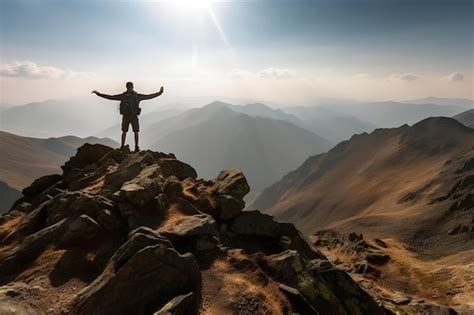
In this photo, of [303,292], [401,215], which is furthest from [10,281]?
[401,215]

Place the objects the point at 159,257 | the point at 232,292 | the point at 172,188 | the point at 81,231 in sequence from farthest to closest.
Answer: the point at 172,188 → the point at 81,231 → the point at 232,292 → the point at 159,257

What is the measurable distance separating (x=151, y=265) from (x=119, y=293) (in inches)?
62.7

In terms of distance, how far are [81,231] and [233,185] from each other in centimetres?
1054

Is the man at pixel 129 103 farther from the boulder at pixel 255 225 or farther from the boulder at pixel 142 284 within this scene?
the boulder at pixel 142 284

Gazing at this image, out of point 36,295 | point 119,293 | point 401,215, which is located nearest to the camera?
point 119,293

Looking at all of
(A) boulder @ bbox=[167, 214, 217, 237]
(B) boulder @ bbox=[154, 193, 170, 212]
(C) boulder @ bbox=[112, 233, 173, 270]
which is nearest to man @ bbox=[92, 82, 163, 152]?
(B) boulder @ bbox=[154, 193, 170, 212]

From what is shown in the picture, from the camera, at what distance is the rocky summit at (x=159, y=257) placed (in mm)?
14031

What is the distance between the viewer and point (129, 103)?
29.4m

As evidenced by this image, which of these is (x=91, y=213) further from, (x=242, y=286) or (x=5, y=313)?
(x=242, y=286)

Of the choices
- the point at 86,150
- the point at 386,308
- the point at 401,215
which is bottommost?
the point at 401,215

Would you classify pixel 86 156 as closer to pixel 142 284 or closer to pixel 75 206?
pixel 75 206

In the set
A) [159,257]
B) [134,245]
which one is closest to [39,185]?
[134,245]

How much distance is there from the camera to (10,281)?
16328mm

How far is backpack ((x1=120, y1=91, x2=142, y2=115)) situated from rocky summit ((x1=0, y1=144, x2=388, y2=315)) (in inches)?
213
